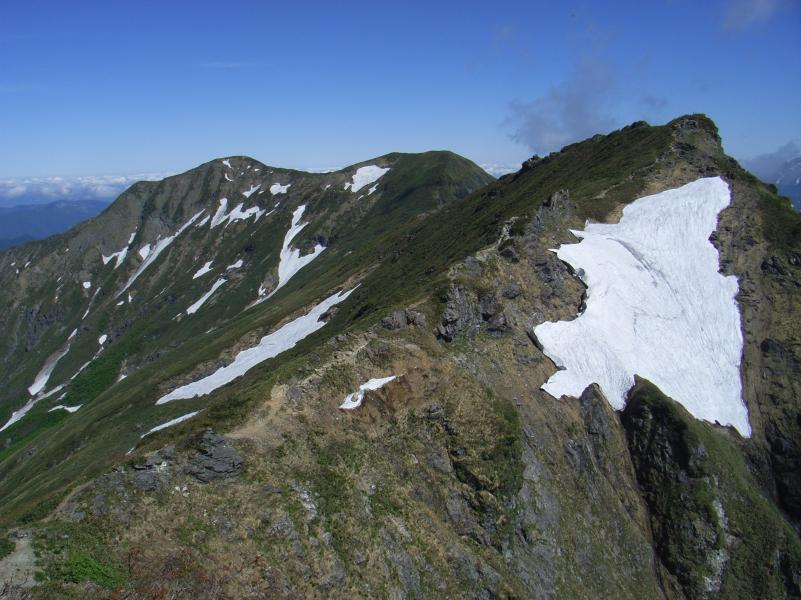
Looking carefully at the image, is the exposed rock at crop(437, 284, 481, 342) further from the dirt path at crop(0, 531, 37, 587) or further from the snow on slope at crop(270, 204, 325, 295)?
the snow on slope at crop(270, 204, 325, 295)

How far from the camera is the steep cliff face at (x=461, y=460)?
2470cm

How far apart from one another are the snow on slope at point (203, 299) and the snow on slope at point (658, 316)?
12115 centimetres

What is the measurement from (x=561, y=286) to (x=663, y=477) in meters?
19.5

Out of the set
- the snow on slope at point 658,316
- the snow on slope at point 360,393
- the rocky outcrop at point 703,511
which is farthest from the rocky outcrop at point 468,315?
the rocky outcrop at point 703,511

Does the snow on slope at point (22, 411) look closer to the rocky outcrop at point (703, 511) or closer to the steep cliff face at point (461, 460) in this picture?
the steep cliff face at point (461, 460)

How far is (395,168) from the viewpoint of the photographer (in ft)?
637

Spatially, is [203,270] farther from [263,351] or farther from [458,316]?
[458,316]

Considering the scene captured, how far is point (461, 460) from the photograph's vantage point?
3547cm

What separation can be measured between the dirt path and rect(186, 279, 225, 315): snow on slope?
137320 mm

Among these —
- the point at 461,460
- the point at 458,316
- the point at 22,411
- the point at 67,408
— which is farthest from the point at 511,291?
the point at 22,411

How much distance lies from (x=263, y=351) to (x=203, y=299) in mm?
90803

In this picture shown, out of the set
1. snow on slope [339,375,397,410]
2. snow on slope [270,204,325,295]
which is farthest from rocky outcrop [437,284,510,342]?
snow on slope [270,204,325,295]

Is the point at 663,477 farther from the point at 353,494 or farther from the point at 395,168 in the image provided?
the point at 395,168

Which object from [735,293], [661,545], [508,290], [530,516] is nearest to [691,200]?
[735,293]
